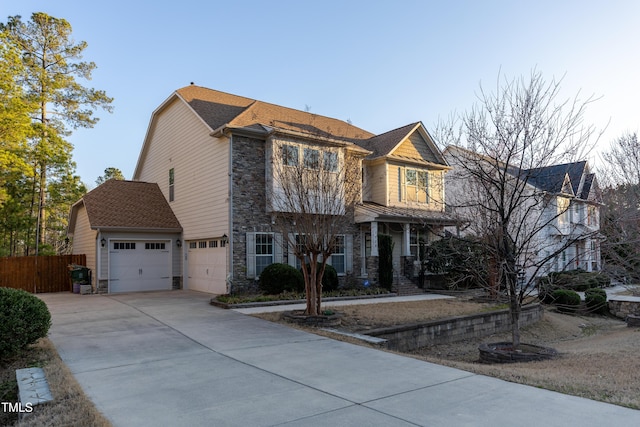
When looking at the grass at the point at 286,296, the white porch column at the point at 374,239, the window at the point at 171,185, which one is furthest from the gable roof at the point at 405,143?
the window at the point at 171,185

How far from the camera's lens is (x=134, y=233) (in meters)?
18.0

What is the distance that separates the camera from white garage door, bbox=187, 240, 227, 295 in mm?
16109

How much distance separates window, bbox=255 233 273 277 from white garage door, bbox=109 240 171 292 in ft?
16.8

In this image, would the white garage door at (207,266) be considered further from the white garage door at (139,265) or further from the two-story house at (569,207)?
the two-story house at (569,207)

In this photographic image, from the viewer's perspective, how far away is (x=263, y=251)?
16.3 metres

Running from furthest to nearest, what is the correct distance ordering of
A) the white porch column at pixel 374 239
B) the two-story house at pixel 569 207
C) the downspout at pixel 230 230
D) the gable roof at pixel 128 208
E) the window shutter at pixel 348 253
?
the window shutter at pixel 348 253, the white porch column at pixel 374 239, the gable roof at pixel 128 208, the downspout at pixel 230 230, the two-story house at pixel 569 207

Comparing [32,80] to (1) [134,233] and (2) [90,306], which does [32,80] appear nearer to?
(1) [134,233]

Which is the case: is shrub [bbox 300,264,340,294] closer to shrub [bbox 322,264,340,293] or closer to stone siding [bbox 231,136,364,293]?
shrub [bbox 322,264,340,293]

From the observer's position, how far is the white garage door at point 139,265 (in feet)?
57.7

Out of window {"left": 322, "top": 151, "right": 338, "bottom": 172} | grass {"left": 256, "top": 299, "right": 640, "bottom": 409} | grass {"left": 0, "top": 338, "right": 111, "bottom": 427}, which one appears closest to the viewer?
grass {"left": 0, "top": 338, "right": 111, "bottom": 427}

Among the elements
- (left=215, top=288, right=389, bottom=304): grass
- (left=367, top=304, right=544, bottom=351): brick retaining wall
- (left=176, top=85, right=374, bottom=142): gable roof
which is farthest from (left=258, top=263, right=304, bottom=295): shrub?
(left=367, top=304, right=544, bottom=351): brick retaining wall

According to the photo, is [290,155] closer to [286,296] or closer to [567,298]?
[286,296]

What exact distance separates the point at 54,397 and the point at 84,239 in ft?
54.9

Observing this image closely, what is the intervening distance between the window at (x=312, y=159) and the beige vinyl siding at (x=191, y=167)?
3.97m
